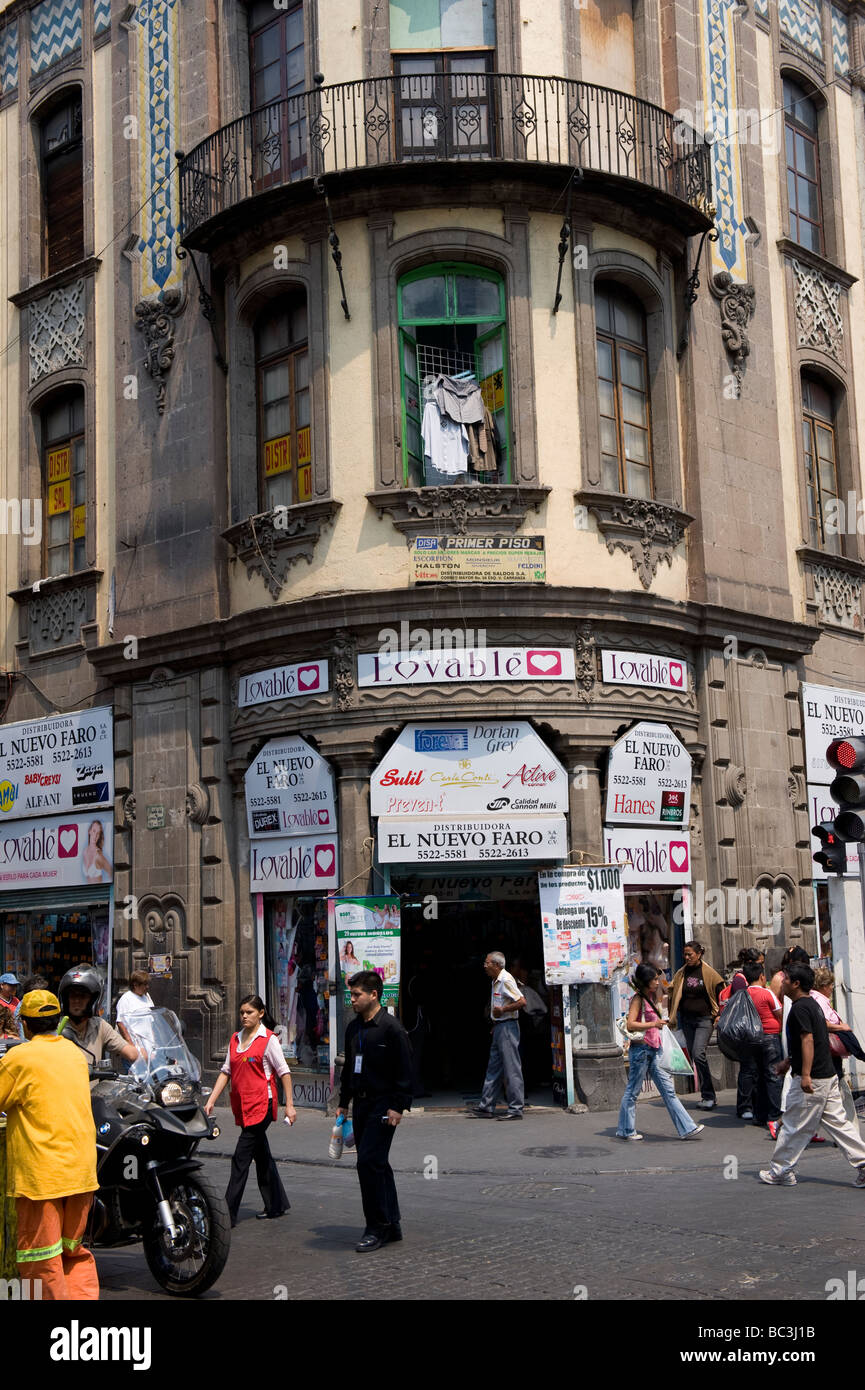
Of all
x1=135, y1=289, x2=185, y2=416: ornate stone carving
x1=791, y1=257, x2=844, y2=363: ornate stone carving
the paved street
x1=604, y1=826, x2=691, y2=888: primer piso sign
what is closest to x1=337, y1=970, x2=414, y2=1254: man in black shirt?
the paved street

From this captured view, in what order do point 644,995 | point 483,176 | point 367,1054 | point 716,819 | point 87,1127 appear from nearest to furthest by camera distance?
point 87,1127
point 367,1054
point 644,995
point 483,176
point 716,819

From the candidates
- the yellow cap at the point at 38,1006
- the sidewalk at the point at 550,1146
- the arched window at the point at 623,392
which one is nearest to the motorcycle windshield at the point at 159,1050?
the yellow cap at the point at 38,1006

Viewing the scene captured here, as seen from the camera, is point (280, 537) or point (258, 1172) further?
point (280, 537)

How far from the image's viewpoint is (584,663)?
1728cm

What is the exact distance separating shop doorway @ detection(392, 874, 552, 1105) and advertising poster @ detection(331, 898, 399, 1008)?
3.32ft

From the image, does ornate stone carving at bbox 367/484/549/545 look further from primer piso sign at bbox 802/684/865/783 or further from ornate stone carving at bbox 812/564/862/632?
ornate stone carving at bbox 812/564/862/632

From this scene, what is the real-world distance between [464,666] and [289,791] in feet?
8.80

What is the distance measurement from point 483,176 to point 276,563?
5.11 metres

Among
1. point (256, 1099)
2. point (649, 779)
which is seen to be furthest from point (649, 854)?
point (256, 1099)

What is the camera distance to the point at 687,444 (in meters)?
19.2

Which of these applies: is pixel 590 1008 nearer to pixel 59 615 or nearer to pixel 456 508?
pixel 456 508

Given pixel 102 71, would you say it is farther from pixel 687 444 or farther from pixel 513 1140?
pixel 513 1140

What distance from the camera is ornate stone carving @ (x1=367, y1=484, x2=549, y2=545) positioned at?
17.2 meters
